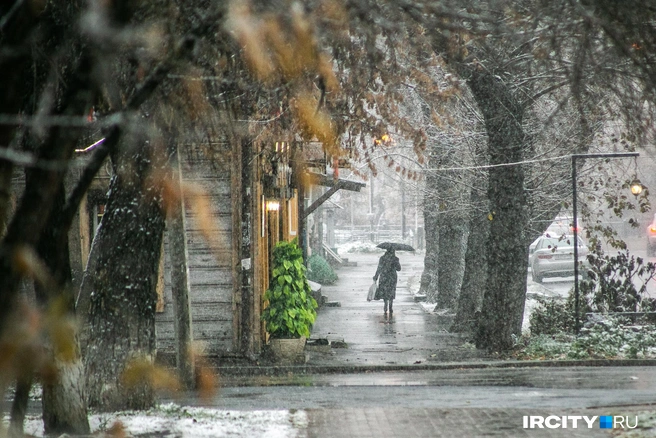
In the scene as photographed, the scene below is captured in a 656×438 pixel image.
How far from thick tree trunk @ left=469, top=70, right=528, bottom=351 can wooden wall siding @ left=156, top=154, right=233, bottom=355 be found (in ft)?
15.8

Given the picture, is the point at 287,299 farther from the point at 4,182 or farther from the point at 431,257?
the point at 431,257

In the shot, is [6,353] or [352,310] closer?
[6,353]

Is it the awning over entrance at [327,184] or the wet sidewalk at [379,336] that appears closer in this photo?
the wet sidewalk at [379,336]

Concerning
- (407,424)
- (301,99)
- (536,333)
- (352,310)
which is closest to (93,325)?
(407,424)

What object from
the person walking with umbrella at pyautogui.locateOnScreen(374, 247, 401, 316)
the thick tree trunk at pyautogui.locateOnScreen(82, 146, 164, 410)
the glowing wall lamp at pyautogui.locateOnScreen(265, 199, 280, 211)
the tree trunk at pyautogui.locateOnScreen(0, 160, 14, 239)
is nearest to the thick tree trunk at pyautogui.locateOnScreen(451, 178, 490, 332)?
the person walking with umbrella at pyautogui.locateOnScreen(374, 247, 401, 316)

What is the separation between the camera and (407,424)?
9.16 metres

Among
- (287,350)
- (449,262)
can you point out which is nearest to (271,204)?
(287,350)

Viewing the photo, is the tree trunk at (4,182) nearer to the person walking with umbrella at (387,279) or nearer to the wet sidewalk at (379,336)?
the wet sidewalk at (379,336)

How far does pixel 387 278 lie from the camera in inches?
969

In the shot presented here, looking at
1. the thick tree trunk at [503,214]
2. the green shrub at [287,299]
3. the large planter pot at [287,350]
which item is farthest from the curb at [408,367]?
the thick tree trunk at [503,214]

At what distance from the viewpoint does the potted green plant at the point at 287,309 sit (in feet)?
53.1

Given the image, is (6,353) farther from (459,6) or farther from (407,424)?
(459,6)

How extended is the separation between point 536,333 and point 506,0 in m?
10.7

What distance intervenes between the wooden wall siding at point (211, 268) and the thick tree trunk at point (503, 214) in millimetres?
4818
